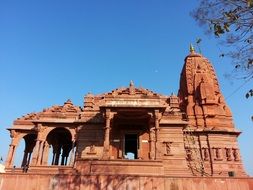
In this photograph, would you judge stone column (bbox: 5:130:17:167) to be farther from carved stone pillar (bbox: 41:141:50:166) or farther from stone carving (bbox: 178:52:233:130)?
stone carving (bbox: 178:52:233:130)

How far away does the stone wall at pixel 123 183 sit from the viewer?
12023 millimetres

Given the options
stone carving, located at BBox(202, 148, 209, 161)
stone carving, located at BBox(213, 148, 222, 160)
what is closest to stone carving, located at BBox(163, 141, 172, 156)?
stone carving, located at BBox(202, 148, 209, 161)

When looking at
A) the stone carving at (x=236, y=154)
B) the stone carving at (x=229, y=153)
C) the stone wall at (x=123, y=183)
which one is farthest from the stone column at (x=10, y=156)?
the stone carving at (x=236, y=154)

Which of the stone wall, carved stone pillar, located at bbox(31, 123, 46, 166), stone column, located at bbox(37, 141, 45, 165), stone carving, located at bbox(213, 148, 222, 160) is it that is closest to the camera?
the stone wall

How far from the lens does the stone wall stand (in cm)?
1202

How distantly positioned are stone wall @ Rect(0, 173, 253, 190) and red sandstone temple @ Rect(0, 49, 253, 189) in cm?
4

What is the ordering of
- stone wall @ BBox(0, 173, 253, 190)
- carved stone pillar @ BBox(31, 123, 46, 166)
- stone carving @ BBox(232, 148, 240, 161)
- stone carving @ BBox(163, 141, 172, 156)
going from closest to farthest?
stone wall @ BBox(0, 173, 253, 190) < carved stone pillar @ BBox(31, 123, 46, 166) < stone carving @ BBox(163, 141, 172, 156) < stone carving @ BBox(232, 148, 240, 161)

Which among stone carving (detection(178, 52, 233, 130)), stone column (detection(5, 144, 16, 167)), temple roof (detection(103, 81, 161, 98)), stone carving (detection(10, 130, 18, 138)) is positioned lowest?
stone column (detection(5, 144, 16, 167))

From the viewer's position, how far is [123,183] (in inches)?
476

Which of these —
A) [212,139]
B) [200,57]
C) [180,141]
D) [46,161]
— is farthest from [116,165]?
[200,57]

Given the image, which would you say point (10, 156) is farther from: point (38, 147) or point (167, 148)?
point (167, 148)

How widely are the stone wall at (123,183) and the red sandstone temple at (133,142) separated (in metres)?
0.04

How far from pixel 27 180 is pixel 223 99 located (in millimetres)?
27553

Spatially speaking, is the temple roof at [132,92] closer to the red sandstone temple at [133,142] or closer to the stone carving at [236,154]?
the red sandstone temple at [133,142]
